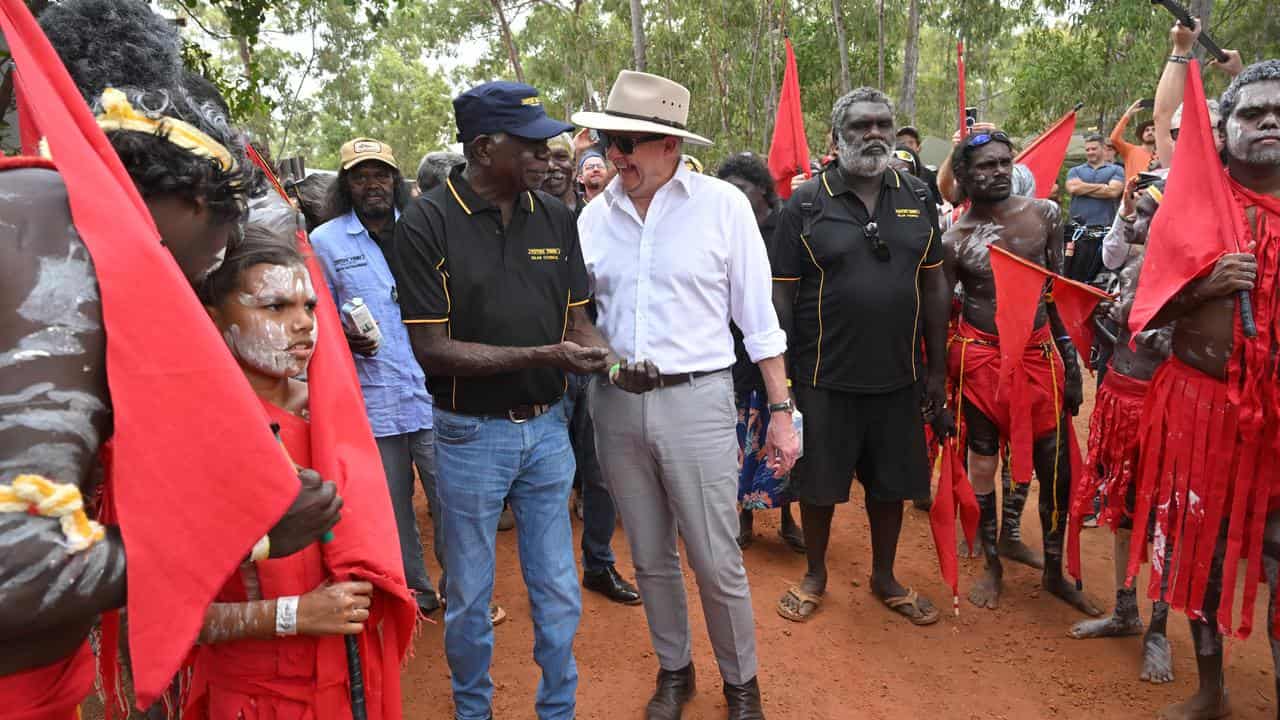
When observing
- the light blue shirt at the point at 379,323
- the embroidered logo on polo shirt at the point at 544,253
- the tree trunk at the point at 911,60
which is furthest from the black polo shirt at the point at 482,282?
the tree trunk at the point at 911,60

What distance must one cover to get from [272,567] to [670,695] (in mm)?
1999

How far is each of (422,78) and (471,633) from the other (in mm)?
34309

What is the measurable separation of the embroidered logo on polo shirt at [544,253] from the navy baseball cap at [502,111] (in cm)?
38

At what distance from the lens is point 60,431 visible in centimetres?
112

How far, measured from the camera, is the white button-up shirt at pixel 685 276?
3061 millimetres

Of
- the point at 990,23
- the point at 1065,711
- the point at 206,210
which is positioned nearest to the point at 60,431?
the point at 206,210

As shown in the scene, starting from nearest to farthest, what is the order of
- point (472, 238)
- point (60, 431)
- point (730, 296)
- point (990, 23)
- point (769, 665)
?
point (60, 431) < point (472, 238) < point (730, 296) < point (769, 665) < point (990, 23)

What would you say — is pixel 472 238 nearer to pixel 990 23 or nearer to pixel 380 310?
pixel 380 310

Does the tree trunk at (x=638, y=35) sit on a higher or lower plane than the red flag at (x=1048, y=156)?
higher

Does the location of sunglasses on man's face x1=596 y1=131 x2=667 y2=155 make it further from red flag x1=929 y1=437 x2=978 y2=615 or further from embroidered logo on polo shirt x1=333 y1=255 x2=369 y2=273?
red flag x1=929 y1=437 x2=978 y2=615

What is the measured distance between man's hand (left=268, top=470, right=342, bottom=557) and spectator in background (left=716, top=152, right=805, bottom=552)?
354cm

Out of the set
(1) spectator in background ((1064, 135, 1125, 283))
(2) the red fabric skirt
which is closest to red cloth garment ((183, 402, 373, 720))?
(2) the red fabric skirt

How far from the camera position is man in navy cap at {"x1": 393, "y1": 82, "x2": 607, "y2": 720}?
2.80 metres

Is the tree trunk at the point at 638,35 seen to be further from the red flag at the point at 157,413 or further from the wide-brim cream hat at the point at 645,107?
the red flag at the point at 157,413
